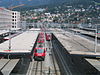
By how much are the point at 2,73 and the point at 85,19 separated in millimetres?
73597

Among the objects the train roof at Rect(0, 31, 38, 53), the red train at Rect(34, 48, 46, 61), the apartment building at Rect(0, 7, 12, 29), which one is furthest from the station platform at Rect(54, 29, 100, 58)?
the apartment building at Rect(0, 7, 12, 29)

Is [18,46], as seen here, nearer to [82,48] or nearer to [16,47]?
[16,47]

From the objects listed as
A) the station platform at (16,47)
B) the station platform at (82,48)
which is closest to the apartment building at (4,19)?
the station platform at (16,47)

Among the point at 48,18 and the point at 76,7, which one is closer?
the point at 48,18

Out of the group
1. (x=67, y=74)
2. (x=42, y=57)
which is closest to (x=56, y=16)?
(x=42, y=57)

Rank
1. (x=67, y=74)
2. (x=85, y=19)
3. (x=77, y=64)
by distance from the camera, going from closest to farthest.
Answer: (x=77, y=64) < (x=67, y=74) < (x=85, y=19)

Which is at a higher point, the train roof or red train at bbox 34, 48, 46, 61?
the train roof

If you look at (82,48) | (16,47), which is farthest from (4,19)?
(82,48)

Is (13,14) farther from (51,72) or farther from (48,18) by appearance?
(51,72)

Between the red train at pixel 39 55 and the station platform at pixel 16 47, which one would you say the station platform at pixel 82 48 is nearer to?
the red train at pixel 39 55

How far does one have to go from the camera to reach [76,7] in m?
110

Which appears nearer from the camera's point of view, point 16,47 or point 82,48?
point 16,47

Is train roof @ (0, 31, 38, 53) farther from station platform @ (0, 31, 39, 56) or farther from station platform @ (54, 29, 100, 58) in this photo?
station platform @ (54, 29, 100, 58)

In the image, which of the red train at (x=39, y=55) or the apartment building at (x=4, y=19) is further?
the apartment building at (x=4, y=19)
